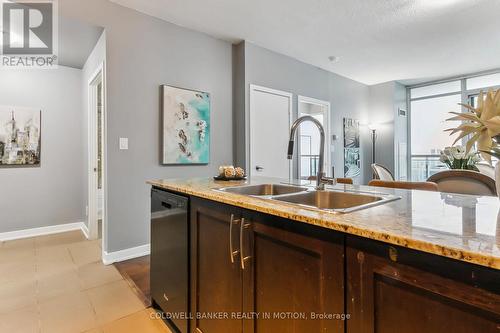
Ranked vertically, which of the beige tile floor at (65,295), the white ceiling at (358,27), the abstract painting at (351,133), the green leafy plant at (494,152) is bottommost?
the beige tile floor at (65,295)

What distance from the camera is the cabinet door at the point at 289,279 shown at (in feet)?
2.50

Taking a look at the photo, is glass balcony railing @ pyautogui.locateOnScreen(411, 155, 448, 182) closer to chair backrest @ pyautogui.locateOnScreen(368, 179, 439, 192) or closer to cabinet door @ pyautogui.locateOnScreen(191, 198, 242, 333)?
chair backrest @ pyautogui.locateOnScreen(368, 179, 439, 192)

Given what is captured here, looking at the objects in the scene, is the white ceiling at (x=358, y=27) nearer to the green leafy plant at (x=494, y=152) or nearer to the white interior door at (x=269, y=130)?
the white interior door at (x=269, y=130)

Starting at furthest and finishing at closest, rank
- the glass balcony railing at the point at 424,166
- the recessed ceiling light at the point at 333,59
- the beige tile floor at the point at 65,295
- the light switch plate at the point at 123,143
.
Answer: the glass balcony railing at the point at 424,166 → the recessed ceiling light at the point at 333,59 → the light switch plate at the point at 123,143 → the beige tile floor at the point at 65,295

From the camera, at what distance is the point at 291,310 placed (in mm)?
894

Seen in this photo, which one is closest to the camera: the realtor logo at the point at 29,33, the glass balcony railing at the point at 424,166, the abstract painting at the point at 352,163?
the realtor logo at the point at 29,33

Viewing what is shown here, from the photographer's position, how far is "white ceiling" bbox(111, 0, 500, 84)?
281 cm

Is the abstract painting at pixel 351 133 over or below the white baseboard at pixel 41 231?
over

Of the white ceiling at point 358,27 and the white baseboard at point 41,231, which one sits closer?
the white ceiling at point 358,27

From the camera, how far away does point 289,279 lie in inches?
35.5

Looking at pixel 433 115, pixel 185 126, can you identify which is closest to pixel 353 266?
pixel 185 126

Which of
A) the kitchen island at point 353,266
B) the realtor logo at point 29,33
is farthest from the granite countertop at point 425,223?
the realtor logo at point 29,33

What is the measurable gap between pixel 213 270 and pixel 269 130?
2.91 m

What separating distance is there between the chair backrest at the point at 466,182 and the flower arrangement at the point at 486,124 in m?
1.45
